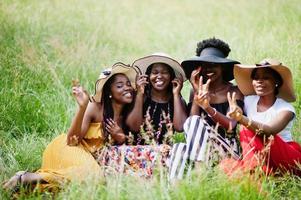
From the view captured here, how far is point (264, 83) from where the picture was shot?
190 inches

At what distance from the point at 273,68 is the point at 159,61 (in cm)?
98

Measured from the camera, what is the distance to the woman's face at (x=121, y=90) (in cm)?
512

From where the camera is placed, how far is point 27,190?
4488 mm

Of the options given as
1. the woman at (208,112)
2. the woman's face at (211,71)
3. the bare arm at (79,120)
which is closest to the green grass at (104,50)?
the woman at (208,112)

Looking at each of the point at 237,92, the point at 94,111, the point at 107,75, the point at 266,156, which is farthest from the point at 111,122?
the point at 266,156

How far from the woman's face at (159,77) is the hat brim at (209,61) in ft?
0.62

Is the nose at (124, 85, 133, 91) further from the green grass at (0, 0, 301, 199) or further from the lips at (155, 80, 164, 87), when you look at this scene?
the green grass at (0, 0, 301, 199)

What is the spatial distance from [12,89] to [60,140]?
1484 mm

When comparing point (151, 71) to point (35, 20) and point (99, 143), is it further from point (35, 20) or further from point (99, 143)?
point (35, 20)

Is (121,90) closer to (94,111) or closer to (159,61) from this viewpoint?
(94,111)

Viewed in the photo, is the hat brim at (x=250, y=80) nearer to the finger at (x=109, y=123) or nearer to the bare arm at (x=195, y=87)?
the bare arm at (x=195, y=87)

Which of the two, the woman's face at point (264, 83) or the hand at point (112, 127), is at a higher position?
the woman's face at point (264, 83)

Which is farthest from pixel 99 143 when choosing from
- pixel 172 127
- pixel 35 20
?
pixel 35 20

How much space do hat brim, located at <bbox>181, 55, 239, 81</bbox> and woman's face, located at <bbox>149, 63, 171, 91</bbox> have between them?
188 millimetres
